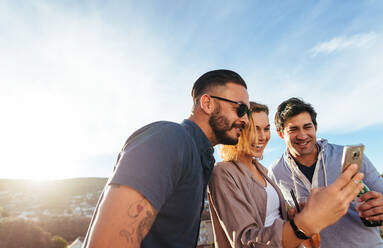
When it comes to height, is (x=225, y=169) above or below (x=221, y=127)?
A: below

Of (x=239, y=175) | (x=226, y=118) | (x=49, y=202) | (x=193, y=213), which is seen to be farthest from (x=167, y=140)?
(x=49, y=202)

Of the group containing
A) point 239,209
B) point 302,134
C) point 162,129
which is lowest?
point 239,209

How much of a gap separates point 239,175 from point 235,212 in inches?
22.1

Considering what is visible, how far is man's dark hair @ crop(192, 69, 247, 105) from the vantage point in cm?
270

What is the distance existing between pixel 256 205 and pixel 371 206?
1159 mm

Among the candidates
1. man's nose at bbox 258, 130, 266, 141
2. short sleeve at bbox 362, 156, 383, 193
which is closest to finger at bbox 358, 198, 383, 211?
short sleeve at bbox 362, 156, 383, 193

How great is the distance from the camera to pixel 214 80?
107 inches

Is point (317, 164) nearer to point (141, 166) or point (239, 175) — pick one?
point (239, 175)

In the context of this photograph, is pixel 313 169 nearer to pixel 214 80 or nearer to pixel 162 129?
pixel 214 80

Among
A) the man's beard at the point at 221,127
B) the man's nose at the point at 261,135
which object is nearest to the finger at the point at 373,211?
the man's beard at the point at 221,127

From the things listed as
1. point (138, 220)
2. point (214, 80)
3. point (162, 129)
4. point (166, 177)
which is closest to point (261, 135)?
point (214, 80)

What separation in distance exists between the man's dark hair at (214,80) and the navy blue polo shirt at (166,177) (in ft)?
3.86

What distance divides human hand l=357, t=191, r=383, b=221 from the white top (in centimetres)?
85

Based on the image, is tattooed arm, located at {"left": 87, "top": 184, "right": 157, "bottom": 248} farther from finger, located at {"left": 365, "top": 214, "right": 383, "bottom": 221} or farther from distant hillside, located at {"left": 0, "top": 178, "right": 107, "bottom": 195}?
distant hillside, located at {"left": 0, "top": 178, "right": 107, "bottom": 195}
